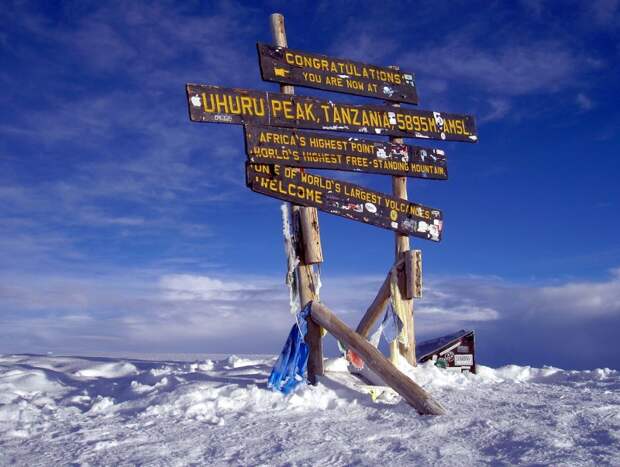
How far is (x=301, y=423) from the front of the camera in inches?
227

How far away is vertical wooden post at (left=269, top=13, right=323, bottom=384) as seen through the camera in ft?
24.4

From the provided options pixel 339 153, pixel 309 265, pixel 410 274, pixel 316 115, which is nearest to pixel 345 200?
pixel 339 153

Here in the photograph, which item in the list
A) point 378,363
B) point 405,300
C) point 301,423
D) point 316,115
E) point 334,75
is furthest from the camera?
point 405,300

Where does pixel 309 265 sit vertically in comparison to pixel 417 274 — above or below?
above

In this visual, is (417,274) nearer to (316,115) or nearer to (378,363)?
(378,363)

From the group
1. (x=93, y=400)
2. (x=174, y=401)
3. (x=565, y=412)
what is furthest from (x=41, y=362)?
(x=565, y=412)

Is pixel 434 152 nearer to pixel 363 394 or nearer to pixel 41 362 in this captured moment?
pixel 363 394

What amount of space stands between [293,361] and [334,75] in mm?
3881

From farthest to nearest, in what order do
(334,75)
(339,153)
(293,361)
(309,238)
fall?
(334,75) → (339,153) → (309,238) → (293,361)

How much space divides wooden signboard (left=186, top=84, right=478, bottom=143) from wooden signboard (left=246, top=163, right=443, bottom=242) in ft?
2.20

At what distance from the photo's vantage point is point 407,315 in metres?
8.41

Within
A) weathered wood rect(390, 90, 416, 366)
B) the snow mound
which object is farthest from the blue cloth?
the snow mound

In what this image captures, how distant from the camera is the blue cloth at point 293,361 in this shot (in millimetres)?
6894

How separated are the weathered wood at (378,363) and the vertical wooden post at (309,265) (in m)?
0.20
